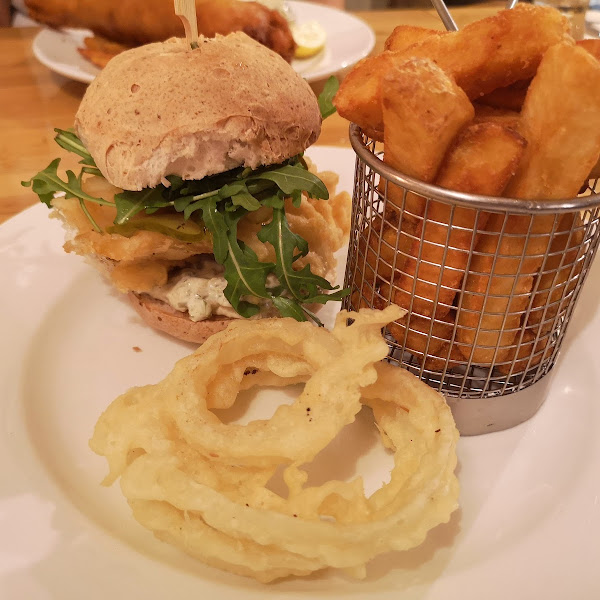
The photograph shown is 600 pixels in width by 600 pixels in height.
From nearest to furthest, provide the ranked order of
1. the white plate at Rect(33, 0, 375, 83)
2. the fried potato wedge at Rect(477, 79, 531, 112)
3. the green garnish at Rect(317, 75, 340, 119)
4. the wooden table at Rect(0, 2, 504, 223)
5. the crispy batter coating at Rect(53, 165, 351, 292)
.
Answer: the fried potato wedge at Rect(477, 79, 531, 112), the crispy batter coating at Rect(53, 165, 351, 292), the green garnish at Rect(317, 75, 340, 119), the wooden table at Rect(0, 2, 504, 223), the white plate at Rect(33, 0, 375, 83)

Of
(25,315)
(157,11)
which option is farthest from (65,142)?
(157,11)

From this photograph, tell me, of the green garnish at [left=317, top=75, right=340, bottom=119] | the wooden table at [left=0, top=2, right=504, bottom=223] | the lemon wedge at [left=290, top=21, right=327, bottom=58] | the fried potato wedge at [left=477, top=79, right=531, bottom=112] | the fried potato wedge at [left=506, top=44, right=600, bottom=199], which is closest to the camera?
the fried potato wedge at [left=506, top=44, right=600, bottom=199]

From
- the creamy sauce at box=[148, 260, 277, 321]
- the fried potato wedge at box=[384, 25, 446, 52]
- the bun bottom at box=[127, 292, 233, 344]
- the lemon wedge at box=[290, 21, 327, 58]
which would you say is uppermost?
the fried potato wedge at box=[384, 25, 446, 52]

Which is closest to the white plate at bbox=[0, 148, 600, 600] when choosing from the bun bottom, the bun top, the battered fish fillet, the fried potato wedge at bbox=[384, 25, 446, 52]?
the bun bottom

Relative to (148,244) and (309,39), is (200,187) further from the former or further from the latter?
(309,39)

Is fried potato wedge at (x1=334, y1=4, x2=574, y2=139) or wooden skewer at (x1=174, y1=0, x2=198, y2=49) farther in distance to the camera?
wooden skewer at (x1=174, y1=0, x2=198, y2=49)

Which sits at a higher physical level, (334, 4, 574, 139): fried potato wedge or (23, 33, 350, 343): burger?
(334, 4, 574, 139): fried potato wedge

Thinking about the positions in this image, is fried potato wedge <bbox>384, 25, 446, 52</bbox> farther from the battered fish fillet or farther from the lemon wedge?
the lemon wedge
